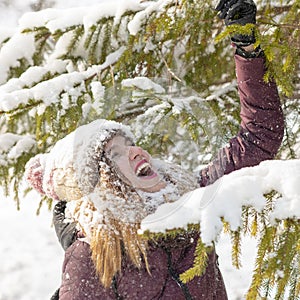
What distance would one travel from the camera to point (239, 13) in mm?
1866

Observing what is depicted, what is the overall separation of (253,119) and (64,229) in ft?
2.82

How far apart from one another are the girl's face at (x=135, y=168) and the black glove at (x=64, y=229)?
339 millimetres

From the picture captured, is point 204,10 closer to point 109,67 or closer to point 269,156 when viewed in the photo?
point 109,67

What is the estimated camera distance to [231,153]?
204cm

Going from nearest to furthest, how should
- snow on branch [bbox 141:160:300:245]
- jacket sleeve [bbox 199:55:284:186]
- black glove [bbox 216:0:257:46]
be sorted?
snow on branch [bbox 141:160:300:245] < black glove [bbox 216:0:257:46] < jacket sleeve [bbox 199:55:284:186]

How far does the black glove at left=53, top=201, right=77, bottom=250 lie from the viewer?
2.06 metres

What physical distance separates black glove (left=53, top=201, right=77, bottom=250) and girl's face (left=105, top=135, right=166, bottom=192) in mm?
339

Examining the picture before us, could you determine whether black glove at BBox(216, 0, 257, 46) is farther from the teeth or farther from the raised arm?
the teeth

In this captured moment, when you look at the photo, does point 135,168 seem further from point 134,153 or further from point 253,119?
point 253,119

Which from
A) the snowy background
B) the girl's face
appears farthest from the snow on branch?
the snowy background

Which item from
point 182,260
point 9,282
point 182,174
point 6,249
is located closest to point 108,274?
point 182,260

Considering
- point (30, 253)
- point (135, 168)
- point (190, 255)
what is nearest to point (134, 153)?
point (135, 168)

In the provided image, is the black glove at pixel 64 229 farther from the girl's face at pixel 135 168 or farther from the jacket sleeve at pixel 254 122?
the jacket sleeve at pixel 254 122

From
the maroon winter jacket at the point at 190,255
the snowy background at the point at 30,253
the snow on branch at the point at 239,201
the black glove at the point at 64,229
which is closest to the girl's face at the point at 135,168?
the maroon winter jacket at the point at 190,255
